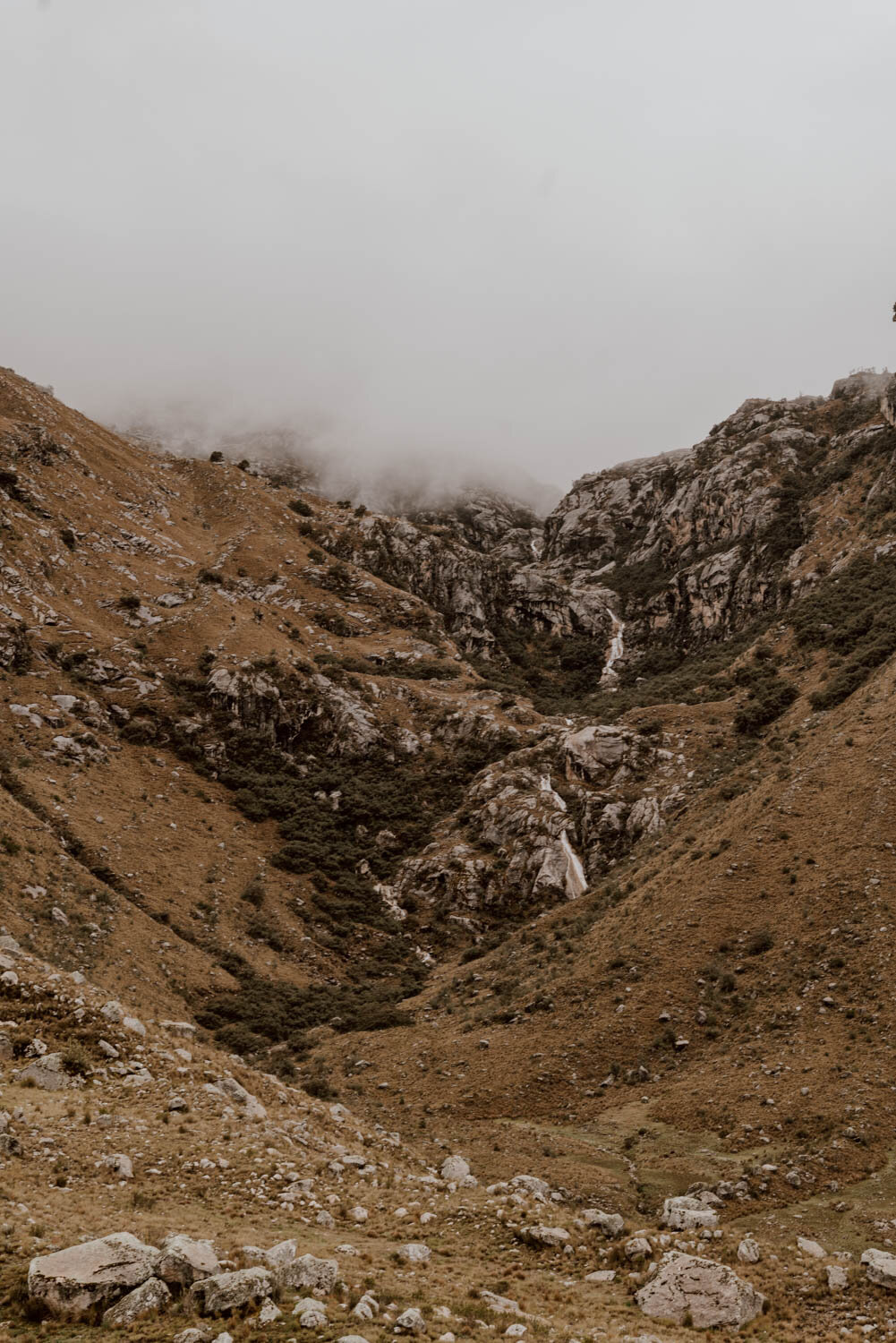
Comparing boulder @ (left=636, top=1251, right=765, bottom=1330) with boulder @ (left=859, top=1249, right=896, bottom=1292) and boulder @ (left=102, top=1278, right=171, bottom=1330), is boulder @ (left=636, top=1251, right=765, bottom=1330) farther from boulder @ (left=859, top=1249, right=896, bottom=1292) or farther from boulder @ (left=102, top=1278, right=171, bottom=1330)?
boulder @ (left=102, top=1278, right=171, bottom=1330)

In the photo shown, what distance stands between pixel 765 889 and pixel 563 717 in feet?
149

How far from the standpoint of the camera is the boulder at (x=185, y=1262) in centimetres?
1130

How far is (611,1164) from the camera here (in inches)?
961

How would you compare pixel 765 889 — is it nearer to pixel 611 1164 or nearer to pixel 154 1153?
pixel 611 1164

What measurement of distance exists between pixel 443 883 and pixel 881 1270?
45562 millimetres

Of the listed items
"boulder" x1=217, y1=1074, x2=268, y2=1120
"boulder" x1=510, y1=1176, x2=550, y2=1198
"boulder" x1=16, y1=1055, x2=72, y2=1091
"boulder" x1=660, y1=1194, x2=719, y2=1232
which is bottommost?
"boulder" x1=510, y1=1176, x2=550, y2=1198

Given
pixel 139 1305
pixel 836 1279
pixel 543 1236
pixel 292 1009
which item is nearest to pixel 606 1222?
pixel 543 1236

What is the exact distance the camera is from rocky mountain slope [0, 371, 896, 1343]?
16.9m

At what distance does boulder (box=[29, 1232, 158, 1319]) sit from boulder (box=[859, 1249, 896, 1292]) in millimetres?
13435

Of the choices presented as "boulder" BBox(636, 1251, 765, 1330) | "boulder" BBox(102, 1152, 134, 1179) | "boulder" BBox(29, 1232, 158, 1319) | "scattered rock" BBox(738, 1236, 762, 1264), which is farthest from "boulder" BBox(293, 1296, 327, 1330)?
"scattered rock" BBox(738, 1236, 762, 1264)

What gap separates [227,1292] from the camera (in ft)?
35.9

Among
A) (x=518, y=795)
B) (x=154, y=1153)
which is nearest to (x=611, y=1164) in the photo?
(x=154, y=1153)

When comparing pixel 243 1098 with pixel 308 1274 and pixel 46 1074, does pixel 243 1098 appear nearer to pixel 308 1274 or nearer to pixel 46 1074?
pixel 46 1074

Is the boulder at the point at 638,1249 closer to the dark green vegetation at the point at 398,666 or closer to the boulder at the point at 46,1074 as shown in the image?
the boulder at the point at 46,1074
